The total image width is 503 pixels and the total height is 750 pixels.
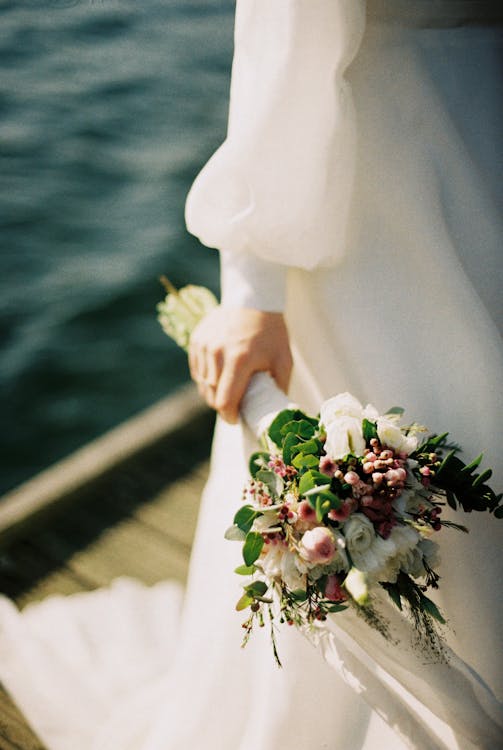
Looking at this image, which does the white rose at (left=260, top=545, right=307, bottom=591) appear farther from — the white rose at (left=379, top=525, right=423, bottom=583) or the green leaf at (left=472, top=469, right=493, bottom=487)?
the green leaf at (left=472, top=469, right=493, bottom=487)

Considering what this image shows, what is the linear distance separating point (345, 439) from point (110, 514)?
181cm

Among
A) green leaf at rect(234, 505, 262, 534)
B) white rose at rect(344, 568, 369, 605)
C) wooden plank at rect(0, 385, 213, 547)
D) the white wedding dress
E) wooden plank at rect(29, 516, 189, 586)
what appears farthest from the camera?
wooden plank at rect(0, 385, 213, 547)

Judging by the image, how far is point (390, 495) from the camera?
1173mm

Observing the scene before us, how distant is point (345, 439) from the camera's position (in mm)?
1194

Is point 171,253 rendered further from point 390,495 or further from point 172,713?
point 390,495

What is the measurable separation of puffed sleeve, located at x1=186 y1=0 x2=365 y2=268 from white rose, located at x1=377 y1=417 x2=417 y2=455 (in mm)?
371

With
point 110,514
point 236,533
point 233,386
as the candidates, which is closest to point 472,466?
point 236,533

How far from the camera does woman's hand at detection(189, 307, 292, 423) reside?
62.0 inches

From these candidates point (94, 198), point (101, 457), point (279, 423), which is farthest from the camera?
point (94, 198)

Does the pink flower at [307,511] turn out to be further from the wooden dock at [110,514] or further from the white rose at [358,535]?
the wooden dock at [110,514]

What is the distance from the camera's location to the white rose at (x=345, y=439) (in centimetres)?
119

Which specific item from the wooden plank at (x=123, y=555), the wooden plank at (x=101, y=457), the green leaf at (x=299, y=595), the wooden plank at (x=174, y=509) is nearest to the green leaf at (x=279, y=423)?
the green leaf at (x=299, y=595)

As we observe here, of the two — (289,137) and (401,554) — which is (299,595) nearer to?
(401,554)

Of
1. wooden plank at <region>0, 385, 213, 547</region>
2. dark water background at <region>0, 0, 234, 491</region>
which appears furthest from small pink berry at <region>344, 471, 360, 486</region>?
dark water background at <region>0, 0, 234, 491</region>
